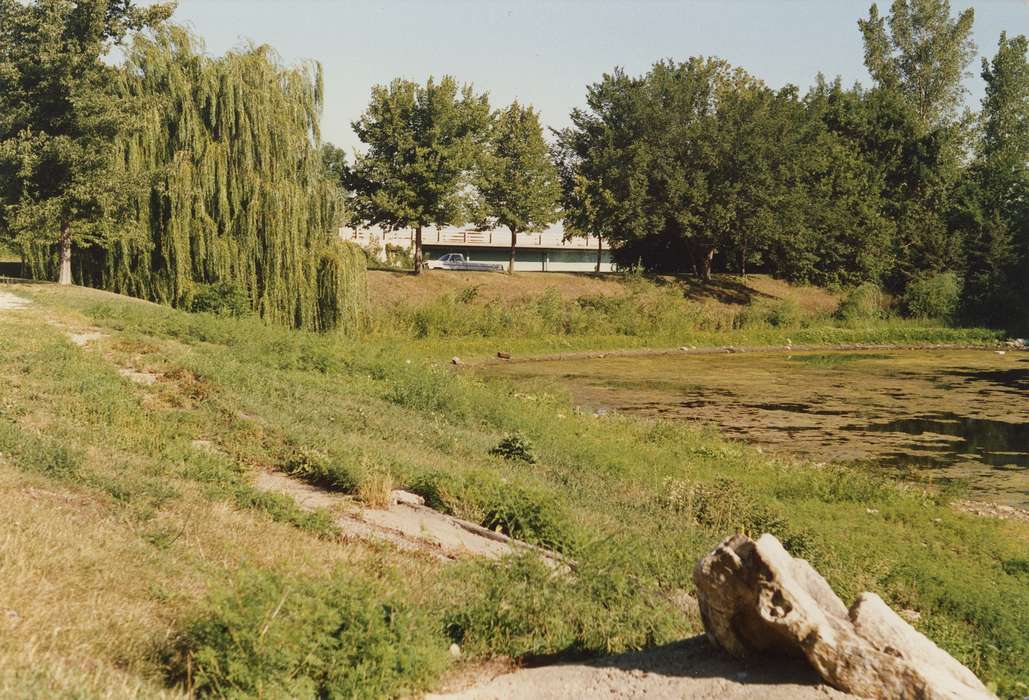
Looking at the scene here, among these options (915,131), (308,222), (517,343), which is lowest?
(517,343)

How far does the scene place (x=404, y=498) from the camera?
11.9m

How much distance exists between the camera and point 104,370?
1553 centimetres

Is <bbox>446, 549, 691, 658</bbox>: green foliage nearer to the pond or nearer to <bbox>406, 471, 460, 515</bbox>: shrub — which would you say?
<bbox>406, 471, 460, 515</bbox>: shrub

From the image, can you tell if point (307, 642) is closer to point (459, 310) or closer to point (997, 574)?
point (997, 574)

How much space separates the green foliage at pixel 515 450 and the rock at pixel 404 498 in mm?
3932

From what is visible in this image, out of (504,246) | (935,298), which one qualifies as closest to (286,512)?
(935,298)

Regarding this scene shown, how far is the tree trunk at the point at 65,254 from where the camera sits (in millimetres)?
28328

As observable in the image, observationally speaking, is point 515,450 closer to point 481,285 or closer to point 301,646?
point 301,646

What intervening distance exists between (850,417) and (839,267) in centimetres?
3436

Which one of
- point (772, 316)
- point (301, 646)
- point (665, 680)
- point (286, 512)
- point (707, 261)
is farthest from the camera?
point (707, 261)

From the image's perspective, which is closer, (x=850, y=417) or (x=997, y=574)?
(x=997, y=574)

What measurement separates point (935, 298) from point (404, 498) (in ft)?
163

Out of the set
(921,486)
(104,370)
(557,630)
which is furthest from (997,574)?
(104,370)

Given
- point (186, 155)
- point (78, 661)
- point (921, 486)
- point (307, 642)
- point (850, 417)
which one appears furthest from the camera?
point (186, 155)
